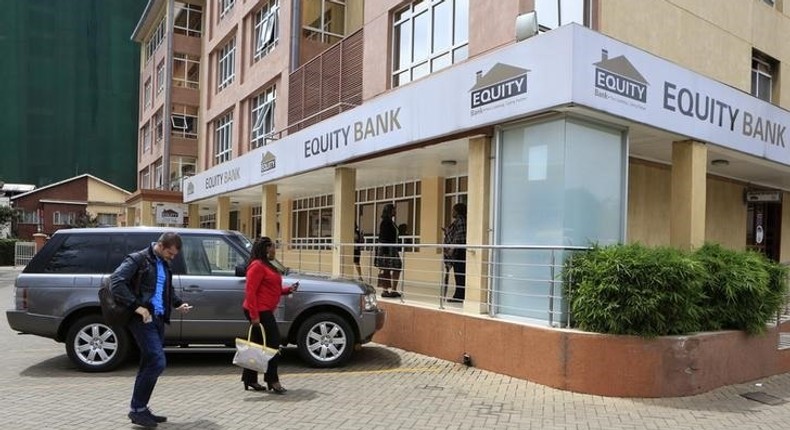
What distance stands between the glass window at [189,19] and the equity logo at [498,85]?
31373mm

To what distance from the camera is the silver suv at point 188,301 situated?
26.4ft

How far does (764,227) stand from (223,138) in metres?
20.0

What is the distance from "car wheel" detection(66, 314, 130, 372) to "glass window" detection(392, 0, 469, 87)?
6.73 meters

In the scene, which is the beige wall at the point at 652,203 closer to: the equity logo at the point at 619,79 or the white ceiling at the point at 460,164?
the white ceiling at the point at 460,164

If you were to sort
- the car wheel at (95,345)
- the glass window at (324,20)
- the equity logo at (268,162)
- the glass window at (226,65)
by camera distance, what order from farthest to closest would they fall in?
the glass window at (226,65) → the glass window at (324,20) → the equity logo at (268,162) → the car wheel at (95,345)

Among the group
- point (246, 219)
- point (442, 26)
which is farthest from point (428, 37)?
point (246, 219)

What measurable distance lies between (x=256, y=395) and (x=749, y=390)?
5.74 metres

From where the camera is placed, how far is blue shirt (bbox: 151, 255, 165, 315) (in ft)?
18.9

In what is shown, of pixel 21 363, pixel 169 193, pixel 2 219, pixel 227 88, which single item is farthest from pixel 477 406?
pixel 2 219

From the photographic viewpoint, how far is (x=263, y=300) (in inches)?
273

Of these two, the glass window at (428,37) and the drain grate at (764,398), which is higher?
the glass window at (428,37)

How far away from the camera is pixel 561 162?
8102 mm

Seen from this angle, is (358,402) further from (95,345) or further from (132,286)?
(95,345)

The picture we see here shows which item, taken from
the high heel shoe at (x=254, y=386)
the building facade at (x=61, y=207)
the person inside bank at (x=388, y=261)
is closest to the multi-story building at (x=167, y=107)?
the building facade at (x=61, y=207)
